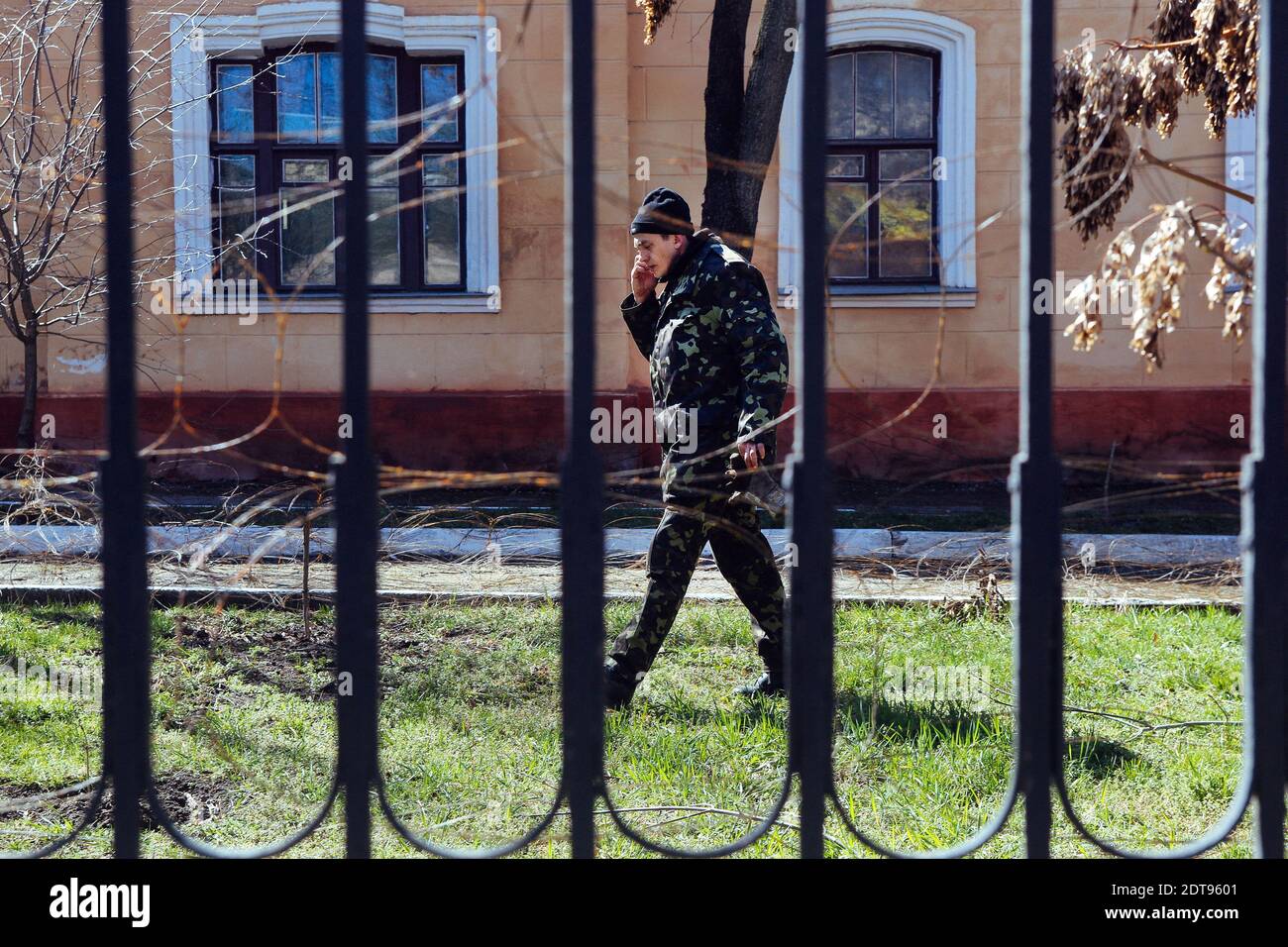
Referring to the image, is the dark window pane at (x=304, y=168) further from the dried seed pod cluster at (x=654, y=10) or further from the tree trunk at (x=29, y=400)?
the dried seed pod cluster at (x=654, y=10)

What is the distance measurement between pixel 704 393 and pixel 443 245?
778 cm

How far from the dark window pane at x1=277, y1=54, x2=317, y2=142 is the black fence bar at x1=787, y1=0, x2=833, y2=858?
34.8 ft

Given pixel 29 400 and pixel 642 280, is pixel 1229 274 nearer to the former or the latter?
pixel 642 280

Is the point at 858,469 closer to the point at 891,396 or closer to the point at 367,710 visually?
the point at 891,396

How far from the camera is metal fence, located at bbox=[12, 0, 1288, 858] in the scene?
1359mm

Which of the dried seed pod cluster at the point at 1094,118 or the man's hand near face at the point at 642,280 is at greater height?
the dried seed pod cluster at the point at 1094,118

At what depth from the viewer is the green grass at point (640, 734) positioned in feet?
10.2

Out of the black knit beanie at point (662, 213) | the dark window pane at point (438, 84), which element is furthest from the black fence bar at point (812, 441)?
the dark window pane at point (438, 84)

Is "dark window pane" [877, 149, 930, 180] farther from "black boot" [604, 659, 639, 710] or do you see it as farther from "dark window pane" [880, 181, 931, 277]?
"black boot" [604, 659, 639, 710]

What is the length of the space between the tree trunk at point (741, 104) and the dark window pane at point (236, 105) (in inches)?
180

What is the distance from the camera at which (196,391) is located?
36.2 feet

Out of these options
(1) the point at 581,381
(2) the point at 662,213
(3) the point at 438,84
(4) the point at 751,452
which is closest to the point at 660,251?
(2) the point at 662,213
